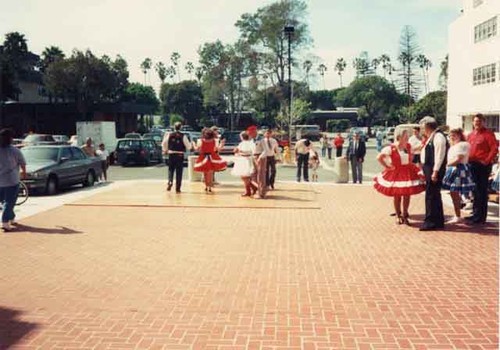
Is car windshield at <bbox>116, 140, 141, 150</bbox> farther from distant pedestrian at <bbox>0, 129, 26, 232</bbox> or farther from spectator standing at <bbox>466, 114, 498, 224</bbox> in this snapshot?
spectator standing at <bbox>466, 114, 498, 224</bbox>

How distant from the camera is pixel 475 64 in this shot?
42.7m

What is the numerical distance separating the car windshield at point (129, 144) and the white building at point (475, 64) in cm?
2622

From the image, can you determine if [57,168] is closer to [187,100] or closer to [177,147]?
[177,147]

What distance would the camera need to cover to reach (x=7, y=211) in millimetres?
9148

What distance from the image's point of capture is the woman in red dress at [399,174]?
9.23 m

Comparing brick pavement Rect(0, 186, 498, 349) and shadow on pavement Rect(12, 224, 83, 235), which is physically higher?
shadow on pavement Rect(12, 224, 83, 235)

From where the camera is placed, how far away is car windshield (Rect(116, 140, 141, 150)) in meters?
27.4

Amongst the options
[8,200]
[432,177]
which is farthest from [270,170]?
[8,200]

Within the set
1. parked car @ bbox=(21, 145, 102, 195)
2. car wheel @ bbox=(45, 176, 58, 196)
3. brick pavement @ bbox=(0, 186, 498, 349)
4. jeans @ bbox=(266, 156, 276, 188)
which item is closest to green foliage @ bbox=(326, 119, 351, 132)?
parked car @ bbox=(21, 145, 102, 195)

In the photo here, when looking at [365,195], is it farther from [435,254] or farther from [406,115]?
[406,115]

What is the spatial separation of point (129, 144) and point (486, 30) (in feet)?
95.3

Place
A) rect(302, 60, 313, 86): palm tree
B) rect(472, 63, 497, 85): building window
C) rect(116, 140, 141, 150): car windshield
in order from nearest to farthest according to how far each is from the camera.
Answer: rect(116, 140, 141, 150): car windshield < rect(472, 63, 497, 85): building window < rect(302, 60, 313, 86): palm tree

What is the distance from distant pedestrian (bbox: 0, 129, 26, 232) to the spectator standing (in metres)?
7.90

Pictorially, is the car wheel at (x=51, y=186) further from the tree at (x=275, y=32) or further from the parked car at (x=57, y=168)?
the tree at (x=275, y=32)
